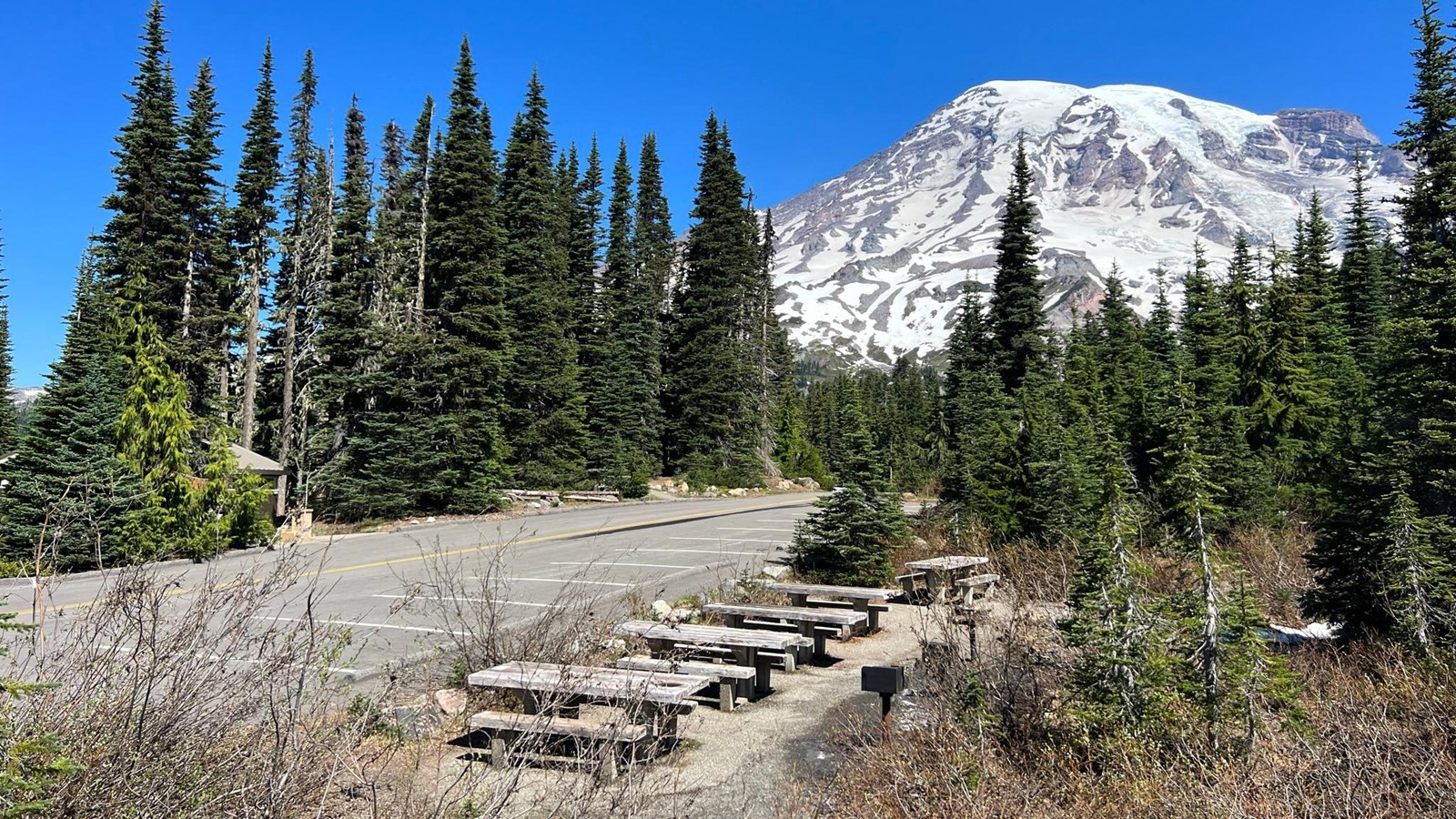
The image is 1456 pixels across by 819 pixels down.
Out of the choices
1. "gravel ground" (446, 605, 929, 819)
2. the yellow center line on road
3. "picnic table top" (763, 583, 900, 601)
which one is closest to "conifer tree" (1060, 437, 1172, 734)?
"gravel ground" (446, 605, 929, 819)

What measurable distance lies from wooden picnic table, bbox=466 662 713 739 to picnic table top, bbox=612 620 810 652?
3.00ft

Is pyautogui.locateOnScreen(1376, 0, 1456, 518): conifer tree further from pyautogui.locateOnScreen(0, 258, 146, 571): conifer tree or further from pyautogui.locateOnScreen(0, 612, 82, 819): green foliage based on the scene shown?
pyautogui.locateOnScreen(0, 258, 146, 571): conifer tree

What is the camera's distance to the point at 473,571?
1182 centimetres

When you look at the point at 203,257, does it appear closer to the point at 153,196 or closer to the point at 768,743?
A: the point at 153,196

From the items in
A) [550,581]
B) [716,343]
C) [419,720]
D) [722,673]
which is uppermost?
[716,343]

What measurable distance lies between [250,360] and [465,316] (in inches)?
318

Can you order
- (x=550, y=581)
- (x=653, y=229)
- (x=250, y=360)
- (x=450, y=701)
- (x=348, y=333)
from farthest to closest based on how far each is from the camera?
(x=653, y=229)
(x=250, y=360)
(x=348, y=333)
(x=550, y=581)
(x=450, y=701)

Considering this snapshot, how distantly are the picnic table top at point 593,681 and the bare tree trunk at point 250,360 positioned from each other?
983 inches

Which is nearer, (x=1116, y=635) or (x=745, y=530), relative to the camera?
(x=1116, y=635)

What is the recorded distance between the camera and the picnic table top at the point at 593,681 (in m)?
A: 5.33

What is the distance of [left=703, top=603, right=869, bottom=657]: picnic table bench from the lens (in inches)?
352

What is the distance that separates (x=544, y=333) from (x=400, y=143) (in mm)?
18966

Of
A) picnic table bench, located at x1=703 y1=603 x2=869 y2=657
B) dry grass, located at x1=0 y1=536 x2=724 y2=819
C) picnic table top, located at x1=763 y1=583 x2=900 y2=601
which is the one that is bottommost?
picnic table bench, located at x1=703 y1=603 x2=869 y2=657

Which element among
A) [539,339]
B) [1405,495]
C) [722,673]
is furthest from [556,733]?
[539,339]
